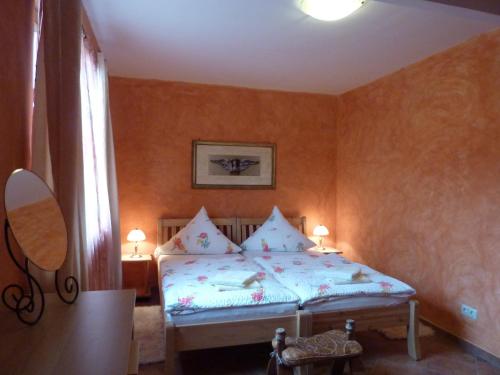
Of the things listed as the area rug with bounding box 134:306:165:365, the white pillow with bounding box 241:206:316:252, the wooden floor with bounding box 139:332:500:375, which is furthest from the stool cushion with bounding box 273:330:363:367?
the white pillow with bounding box 241:206:316:252

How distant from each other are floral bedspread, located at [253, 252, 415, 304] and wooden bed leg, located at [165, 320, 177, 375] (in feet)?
3.12

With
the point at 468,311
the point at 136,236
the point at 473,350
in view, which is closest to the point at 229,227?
the point at 136,236

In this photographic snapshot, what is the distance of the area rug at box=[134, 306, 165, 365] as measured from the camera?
2814 mm

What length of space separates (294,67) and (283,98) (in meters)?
0.99

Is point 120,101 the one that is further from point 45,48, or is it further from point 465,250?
point 465,250

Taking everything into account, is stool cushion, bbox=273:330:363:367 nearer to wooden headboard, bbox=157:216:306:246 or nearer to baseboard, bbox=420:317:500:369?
baseboard, bbox=420:317:500:369

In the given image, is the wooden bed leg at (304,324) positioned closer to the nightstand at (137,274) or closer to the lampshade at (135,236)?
the nightstand at (137,274)

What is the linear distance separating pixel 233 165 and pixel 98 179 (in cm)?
197

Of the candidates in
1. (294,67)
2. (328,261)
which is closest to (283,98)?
(294,67)

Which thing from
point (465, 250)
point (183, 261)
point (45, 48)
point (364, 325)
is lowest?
point (364, 325)

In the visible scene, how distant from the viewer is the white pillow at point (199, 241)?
4.08m

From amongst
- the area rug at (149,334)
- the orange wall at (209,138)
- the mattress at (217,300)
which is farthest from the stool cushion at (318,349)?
the orange wall at (209,138)

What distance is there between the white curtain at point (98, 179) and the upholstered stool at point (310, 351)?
1.37 m

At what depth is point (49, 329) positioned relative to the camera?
1226 millimetres
